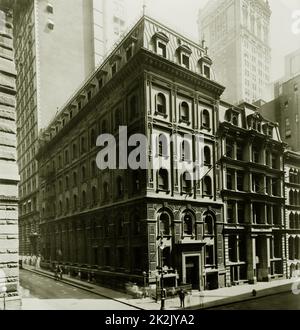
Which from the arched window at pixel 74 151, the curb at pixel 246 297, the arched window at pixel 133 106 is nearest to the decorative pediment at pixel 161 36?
the arched window at pixel 133 106

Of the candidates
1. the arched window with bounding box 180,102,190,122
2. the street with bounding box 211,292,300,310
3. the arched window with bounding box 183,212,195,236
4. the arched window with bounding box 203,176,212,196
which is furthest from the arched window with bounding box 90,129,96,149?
the street with bounding box 211,292,300,310

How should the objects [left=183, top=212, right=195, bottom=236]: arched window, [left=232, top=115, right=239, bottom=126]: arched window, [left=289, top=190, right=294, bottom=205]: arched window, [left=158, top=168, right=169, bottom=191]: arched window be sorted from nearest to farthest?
[left=158, top=168, right=169, bottom=191]: arched window → [left=183, top=212, right=195, bottom=236]: arched window → [left=232, top=115, right=239, bottom=126]: arched window → [left=289, top=190, right=294, bottom=205]: arched window

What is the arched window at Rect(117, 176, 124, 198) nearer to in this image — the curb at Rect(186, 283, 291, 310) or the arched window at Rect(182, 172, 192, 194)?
the arched window at Rect(182, 172, 192, 194)

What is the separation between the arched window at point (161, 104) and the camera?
25422 mm

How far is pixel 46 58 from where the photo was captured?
27.0 meters

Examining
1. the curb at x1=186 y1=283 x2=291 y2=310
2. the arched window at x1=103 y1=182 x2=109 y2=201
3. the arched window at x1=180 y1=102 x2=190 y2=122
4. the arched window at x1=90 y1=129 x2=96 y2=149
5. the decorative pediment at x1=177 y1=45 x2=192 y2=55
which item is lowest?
the curb at x1=186 y1=283 x2=291 y2=310

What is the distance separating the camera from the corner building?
24.5 meters

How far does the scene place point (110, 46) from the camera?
2736 centimetres

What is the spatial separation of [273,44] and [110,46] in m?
12.3

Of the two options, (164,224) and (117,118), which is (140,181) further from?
(117,118)

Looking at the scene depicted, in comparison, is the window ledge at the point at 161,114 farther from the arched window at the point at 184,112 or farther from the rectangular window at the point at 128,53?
the rectangular window at the point at 128,53

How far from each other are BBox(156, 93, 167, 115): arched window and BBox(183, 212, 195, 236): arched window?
754cm

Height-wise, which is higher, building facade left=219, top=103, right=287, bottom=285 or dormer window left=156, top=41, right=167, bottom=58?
dormer window left=156, top=41, right=167, bottom=58

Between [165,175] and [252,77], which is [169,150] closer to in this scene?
[165,175]
